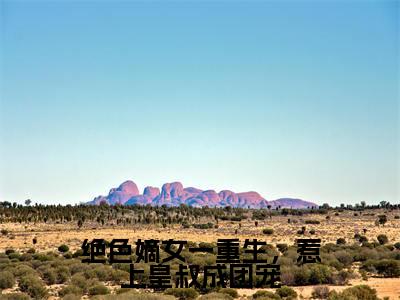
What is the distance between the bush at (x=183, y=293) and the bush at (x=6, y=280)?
976cm

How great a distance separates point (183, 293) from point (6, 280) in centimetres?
1069

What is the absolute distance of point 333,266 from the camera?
34.2m

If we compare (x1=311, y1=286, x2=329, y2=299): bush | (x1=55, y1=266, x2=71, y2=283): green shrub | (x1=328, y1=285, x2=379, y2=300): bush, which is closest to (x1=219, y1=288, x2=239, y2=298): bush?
(x1=311, y1=286, x2=329, y2=299): bush

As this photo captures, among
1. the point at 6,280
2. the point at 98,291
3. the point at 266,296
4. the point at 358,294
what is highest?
the point at 358,294

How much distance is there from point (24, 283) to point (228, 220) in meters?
74.5

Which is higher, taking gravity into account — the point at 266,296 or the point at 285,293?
the point at 266,296

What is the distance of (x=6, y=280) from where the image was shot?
28938 millimetres

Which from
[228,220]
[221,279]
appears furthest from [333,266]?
[228,220]

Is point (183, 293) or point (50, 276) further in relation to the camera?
point (50, 276)

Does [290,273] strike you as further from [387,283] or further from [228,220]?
[228,220]

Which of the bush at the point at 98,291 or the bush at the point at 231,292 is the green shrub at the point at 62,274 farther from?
the bush at the point at 231,292

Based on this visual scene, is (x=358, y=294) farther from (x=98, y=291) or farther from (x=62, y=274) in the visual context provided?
(x=62, y=274)

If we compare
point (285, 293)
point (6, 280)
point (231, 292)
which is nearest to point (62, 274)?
point (6, 280)

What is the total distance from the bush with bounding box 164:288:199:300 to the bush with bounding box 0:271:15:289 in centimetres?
976
